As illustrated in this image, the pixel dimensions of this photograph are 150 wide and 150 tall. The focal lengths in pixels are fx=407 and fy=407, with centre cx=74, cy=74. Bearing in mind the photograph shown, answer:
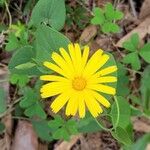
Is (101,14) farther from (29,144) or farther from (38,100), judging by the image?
(29,144)

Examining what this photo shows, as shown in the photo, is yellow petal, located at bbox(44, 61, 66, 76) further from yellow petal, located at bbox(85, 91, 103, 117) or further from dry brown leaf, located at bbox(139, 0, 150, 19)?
dry brown leaf, located at bbox(139, 0, 150, 19)

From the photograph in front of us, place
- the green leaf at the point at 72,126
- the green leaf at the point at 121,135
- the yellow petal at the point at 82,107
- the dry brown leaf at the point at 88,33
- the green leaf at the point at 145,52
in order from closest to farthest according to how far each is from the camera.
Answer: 1. the yellow petal at the point at 82,107
2. the green leaf at the point at 121,135
3. the green leaf at the point at 72,126
4. the green leaf at the point at 145,52
5. the dry brown leaf at the point at 88,33

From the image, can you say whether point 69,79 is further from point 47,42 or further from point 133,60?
point 133,60

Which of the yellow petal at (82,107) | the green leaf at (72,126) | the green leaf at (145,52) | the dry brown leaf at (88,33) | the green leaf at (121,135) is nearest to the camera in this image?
the yellow petal at (82,107)

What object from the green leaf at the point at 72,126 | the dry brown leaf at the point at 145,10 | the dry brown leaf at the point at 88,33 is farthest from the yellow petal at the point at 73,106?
the dry brown leaf at the point at 145,10

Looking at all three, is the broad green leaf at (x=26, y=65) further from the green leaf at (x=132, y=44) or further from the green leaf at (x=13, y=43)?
the green leaf at (x=132, y=44)

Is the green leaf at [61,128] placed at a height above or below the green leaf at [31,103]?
below
